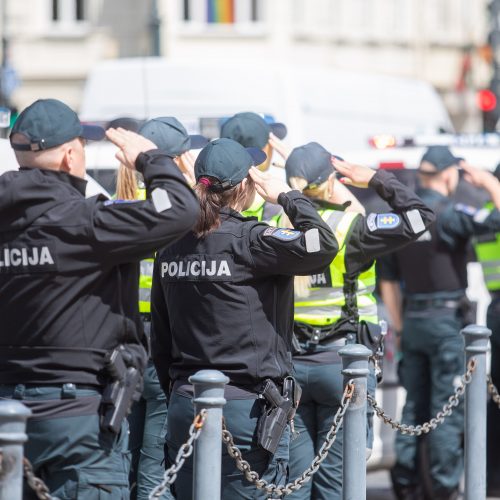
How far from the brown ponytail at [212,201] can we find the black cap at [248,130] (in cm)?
131

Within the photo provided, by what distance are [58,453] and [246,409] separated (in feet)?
3.20

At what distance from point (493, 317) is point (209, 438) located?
374 centimetres

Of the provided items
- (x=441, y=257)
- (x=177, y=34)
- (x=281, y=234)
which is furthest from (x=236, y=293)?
(x=177, y=34)

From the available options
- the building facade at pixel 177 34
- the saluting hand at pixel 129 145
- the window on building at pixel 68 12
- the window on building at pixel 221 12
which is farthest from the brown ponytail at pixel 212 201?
the window on building at pixel 68 12

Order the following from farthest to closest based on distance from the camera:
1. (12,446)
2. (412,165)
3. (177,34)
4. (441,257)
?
(177,34) < (412,165) < (441,257) < (12,446)

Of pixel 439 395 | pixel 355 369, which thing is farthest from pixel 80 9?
pixel 355 369

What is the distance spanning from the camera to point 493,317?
8.66 m

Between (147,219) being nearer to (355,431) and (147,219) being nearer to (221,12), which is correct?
(355,431)

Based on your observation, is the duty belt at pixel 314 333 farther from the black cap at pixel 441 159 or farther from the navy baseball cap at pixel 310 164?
the black cap at pixel 441 159

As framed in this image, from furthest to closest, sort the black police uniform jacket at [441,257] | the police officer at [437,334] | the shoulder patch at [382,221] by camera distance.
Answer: the black police uniform jacket at [441,257]
the police officer at [437,334]
the shoulder patch at [382,221]

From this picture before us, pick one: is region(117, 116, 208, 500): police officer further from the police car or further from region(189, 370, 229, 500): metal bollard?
the police car

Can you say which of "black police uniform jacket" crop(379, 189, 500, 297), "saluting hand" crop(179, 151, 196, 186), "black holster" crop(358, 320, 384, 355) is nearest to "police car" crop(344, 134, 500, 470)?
"black police uniform jacket" crop(379, 189, 500, 297)

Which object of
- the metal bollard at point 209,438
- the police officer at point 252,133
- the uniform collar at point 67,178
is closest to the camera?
the uniform collar at point 67,178

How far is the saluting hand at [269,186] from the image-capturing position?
611 cm
